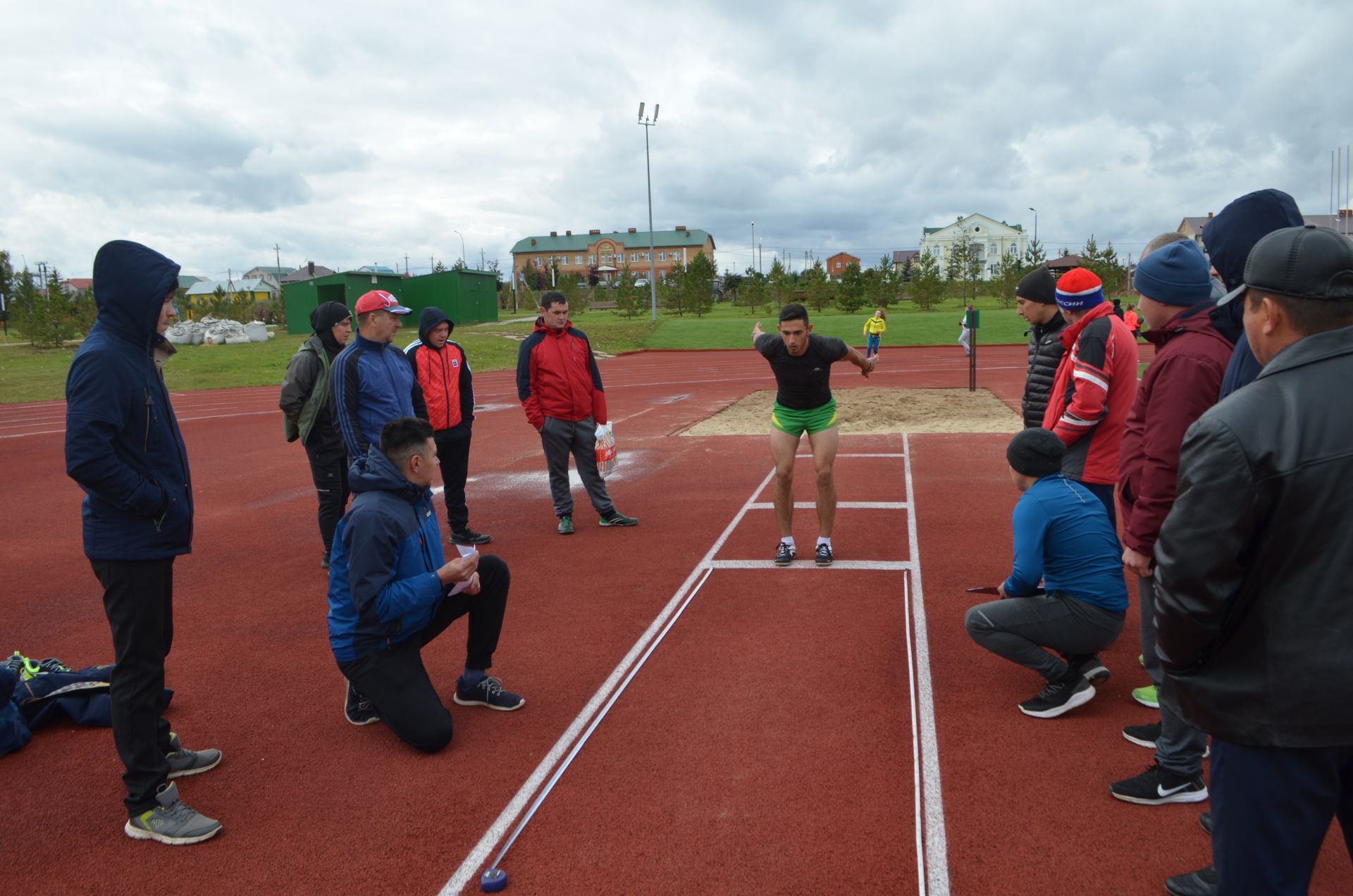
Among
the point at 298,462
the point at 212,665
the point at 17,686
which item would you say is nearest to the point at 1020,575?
the point at 212,665

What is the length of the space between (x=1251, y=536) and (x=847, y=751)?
2.38 metres

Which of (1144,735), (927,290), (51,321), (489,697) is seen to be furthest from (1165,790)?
(927,290)

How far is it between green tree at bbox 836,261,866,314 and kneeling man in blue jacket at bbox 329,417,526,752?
176ft

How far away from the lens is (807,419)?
263 inches

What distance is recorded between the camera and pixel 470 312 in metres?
49.4

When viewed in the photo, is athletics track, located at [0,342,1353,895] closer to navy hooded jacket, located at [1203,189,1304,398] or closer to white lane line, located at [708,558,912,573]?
white lane line, located at [708,558,912,573]

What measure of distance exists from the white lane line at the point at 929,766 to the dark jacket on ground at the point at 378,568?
7.87 feet

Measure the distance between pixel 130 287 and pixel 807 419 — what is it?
4.57 metres

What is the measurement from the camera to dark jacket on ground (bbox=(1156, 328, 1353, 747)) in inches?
73.0

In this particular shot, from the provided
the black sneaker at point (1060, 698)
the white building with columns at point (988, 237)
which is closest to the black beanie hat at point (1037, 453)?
the black sneaker at point (1060, 698)

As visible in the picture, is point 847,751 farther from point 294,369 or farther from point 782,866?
point 294,369

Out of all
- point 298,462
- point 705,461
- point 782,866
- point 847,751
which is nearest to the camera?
point 782,866

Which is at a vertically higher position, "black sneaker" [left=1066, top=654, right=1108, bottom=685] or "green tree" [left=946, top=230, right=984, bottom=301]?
"green tree" [left=946, top=230, right=984, bottom=301]

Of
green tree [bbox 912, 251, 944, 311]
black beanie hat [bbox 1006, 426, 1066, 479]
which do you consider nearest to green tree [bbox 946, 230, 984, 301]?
green tree [bbox 912, 251, 944, 311]
